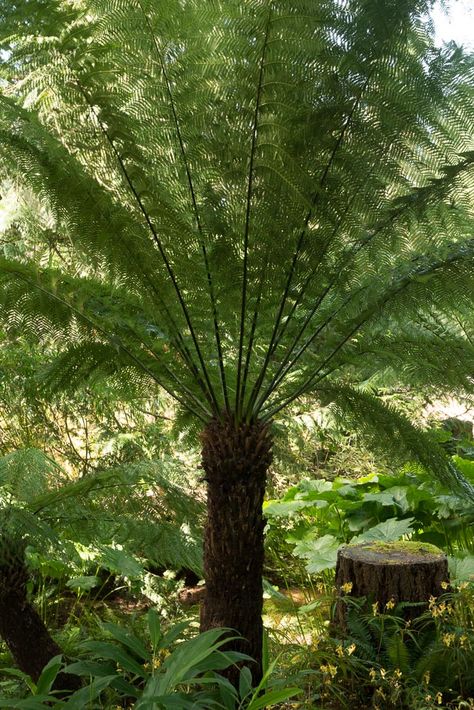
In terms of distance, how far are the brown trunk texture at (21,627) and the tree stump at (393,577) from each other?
0.99 metres

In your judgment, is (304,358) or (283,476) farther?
(283,476)

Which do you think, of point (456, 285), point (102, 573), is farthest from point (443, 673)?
point (102, 573)

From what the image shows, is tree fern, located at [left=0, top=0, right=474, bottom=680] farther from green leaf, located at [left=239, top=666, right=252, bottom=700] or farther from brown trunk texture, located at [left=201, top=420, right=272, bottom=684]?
green leaf, located at [left=239, top=666, right=252, bottom=700]

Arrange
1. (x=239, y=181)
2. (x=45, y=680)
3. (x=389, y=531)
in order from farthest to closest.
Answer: (x=389, y=531) < (x=239, y=181) < (x=45, y=680)

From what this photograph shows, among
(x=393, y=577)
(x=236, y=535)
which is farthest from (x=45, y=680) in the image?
(x=393, y=577)

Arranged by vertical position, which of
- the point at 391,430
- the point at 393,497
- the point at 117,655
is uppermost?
the point at 391,430

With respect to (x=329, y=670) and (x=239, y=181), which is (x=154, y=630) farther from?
(x=239, y=181)

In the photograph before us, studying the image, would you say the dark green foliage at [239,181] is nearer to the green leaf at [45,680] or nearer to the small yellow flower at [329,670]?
the small yellow flower at [329,670]

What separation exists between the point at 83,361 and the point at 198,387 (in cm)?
41

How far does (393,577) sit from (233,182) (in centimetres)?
146

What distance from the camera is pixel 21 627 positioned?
2.09 m

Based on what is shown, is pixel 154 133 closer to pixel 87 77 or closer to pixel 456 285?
pixel 87 77

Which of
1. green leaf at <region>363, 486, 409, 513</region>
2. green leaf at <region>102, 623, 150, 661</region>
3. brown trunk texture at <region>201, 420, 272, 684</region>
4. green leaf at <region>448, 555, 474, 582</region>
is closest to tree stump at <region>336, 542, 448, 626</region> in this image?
green leaf at <region>448, 555, 474, 582</region>

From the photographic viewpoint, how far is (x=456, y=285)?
2.30 m
